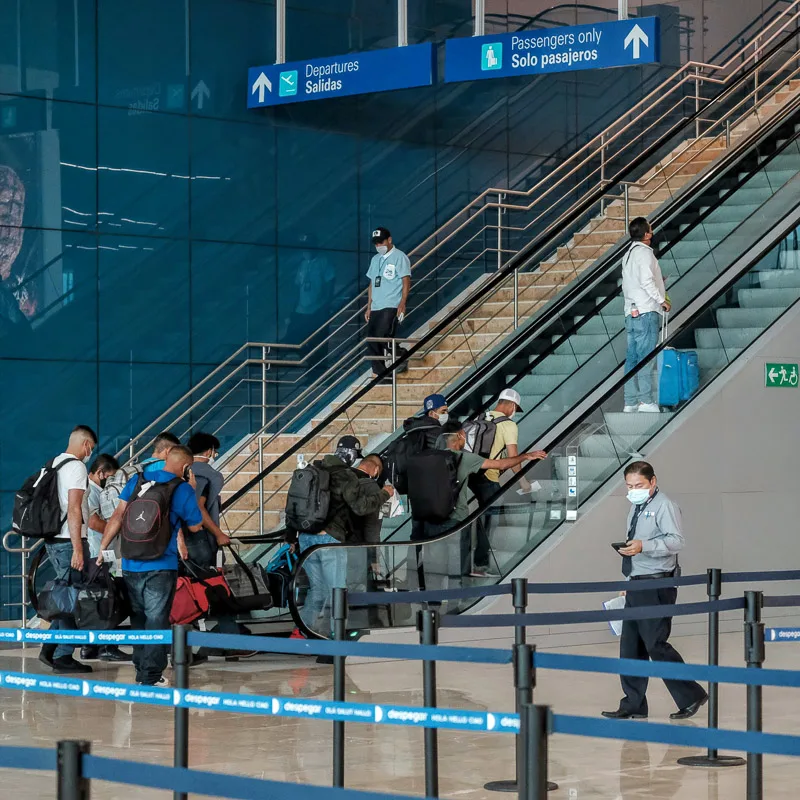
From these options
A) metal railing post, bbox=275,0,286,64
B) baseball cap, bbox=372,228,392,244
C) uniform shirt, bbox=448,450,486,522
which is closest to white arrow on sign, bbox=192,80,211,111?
metal railing post, bbox=275,0,286,64

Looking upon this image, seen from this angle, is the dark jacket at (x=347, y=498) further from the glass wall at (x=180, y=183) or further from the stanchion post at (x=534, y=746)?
the stanchion post at (x=534, y=746)

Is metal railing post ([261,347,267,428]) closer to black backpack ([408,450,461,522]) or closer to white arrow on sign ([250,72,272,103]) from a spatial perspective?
white arrow on sign ([250,72,272,103])

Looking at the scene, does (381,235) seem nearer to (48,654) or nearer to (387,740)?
(48,654)

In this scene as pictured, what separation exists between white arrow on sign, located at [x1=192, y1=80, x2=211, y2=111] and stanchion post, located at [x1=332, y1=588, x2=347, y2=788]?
11.2 meters

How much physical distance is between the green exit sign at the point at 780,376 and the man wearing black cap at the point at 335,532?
4.67 metres

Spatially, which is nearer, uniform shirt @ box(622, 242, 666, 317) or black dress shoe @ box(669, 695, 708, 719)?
black dress shoe @ box(669, 695, 708, 719)

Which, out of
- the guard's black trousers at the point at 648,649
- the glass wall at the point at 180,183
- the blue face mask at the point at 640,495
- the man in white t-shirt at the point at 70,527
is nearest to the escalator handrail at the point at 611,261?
the glass wall at the point at 180,183

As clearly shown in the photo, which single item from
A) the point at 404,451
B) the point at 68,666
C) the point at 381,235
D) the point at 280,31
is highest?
the point at 280,31

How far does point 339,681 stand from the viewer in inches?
289

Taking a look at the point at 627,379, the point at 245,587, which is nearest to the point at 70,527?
the point at 245,587

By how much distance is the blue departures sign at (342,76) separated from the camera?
54.3ft

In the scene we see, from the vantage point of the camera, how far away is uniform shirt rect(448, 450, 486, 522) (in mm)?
13586

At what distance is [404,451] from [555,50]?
4.81 meters

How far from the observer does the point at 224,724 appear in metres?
9.66
